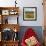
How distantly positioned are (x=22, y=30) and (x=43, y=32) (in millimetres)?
814

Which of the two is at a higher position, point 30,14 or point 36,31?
point 30,14

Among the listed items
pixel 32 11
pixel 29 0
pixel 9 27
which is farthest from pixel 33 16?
pixel 9 27

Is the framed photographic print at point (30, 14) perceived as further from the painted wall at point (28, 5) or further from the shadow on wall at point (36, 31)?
the shadow on wall at point (36, 31)

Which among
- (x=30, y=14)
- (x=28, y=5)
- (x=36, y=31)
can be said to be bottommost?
(x=36, y=31)

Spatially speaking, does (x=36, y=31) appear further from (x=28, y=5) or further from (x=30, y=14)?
(x=28, y=5)

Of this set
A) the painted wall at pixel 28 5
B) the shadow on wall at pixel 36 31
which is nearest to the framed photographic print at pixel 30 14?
the painted wall at pixel 28 5

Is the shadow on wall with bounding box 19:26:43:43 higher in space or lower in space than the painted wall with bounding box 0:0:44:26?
lower

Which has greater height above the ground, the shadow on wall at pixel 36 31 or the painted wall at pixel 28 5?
the painted wall at pixel 28 5

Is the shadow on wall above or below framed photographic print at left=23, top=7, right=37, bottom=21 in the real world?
below

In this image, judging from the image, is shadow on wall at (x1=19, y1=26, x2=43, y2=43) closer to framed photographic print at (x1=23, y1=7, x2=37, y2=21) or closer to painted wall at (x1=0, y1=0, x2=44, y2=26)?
painted wall at (x1=0, y1=0, x2=44, y2=26)

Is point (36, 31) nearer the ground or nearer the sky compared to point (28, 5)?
nearer the ground

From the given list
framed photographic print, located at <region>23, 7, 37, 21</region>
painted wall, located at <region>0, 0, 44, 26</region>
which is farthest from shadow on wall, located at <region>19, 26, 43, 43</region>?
framed photographic print, located at <region>23, 7, 37, 21</region>

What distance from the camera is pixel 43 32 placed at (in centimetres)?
591

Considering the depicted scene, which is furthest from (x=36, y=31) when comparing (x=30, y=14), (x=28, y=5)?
(x=28, y=5)
